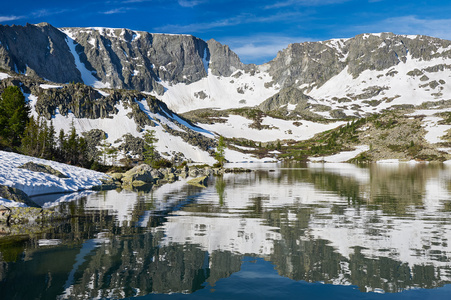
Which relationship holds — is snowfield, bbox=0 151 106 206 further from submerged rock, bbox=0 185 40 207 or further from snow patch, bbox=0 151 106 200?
submerged rock, bbox=0 185 40 207

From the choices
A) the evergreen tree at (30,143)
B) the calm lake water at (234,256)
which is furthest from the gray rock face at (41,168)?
the evergreen tree at (30,143)

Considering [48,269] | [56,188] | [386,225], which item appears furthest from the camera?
[56,188]

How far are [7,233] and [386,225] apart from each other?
958 inches

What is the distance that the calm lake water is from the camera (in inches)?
477

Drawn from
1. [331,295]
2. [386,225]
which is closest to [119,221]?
[331,295]

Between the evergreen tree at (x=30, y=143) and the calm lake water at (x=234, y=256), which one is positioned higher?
the evergreen tree at (x=30, y=143)

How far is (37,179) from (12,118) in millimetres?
56269

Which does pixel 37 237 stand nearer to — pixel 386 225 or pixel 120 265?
pixel 120 265

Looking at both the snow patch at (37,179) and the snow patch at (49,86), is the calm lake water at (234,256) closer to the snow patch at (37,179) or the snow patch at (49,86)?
the snow patch at (37,179)

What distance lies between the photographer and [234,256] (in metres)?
16.2

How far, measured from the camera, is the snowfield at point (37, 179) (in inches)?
1464

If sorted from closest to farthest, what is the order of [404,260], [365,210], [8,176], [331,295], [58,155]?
1. [331,295]
2. [404,260]
3. [365,210]
4. [8,176]
5. [58,155]

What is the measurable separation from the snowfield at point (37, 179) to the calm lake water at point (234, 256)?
1339 centimetres

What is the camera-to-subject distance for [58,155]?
84.8 metres
